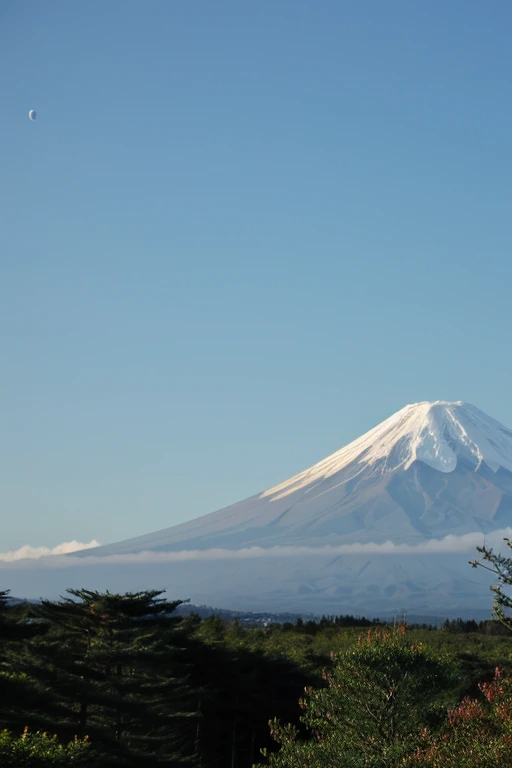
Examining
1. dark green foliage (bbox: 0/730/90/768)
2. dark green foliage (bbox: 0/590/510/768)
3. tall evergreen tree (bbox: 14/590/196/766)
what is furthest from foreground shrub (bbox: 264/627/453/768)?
tall evergreen tree (bbox: 14/590/196/766)

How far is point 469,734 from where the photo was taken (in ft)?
68.7

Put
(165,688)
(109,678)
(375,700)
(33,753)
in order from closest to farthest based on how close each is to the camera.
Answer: (33,753)
(375,700)
(109,678)
(165,688)

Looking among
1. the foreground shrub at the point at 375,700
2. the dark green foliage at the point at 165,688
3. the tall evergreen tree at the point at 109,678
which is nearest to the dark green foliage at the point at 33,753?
the dark green foliage at the point at 165,688

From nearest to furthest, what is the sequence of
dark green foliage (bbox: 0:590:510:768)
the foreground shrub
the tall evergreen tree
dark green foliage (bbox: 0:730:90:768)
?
dark green foliage (bbox: 0:730:90:768) < the foreground shrub < dark green foliage (bbox: 0:590:510:768) < the tall evergreen tree

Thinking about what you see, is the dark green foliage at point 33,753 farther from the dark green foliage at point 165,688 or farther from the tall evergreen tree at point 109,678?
the tall evergreen tree at point 109,678

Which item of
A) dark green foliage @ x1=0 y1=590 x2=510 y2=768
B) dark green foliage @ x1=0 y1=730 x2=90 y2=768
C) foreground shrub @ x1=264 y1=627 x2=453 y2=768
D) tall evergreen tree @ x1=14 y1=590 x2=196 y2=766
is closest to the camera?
dark green foliage @ x1=0 y1=730 x2=90 y2=768

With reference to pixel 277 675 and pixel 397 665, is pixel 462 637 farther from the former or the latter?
pixel 397 665

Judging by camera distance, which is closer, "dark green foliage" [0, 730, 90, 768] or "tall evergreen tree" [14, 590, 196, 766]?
"dark green foliage" [0, 730, 90, 768]

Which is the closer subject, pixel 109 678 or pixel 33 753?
pixel 33 753

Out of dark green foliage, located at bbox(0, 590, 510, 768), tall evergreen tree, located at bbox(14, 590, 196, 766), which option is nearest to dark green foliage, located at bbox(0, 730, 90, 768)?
dark green foliage, located at bbox(0, 590, 510, 768)

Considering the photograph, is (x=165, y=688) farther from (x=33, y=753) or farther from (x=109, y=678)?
(x=33, y=753)

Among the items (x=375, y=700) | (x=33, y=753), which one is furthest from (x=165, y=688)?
(x=33, y=753)

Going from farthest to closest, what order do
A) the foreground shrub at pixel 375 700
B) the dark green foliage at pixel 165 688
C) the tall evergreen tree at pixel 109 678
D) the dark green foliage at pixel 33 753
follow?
the tall evergreen tree at pixel 109 678
the dark green foliage at pixel 165 688
the foreground shrub at pixel 375 700
the dark green foliage at pixel 33 753

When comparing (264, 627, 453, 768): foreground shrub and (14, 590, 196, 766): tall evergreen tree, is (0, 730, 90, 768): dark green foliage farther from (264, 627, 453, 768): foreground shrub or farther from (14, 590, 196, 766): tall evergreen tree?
(14, 590, 196, 766): tall evergreen tree
